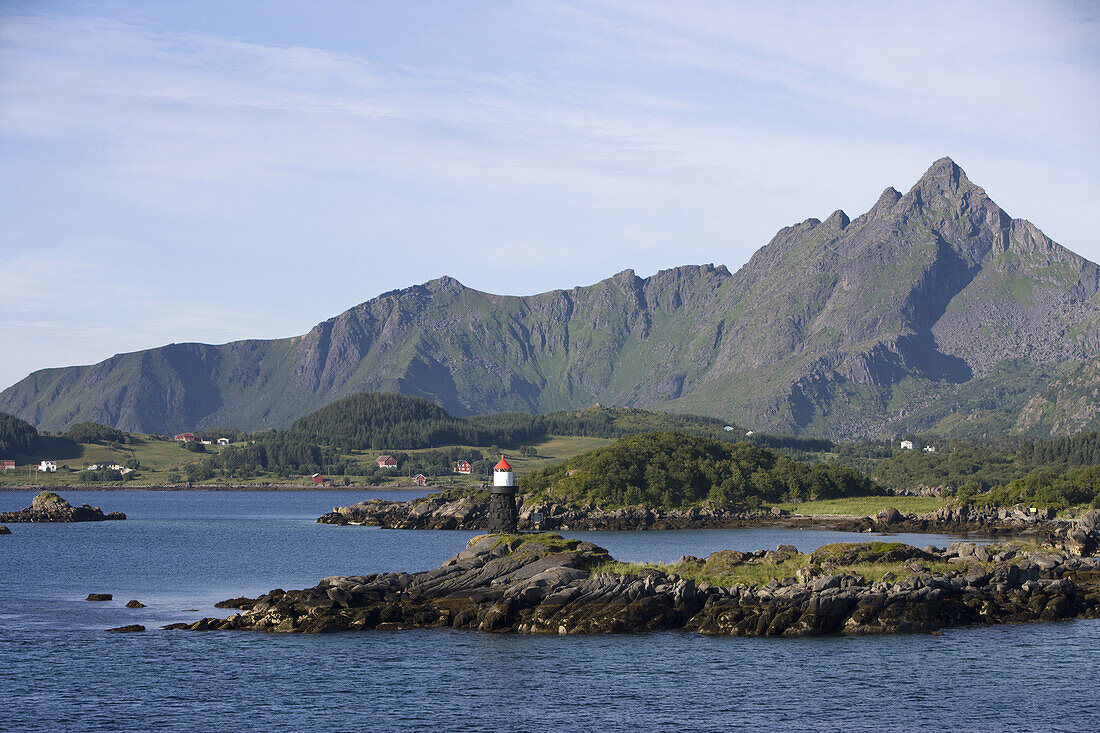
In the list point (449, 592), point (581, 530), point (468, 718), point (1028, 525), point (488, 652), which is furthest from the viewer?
point (581, 530)

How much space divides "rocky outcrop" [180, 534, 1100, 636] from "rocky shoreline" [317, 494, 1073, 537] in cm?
7258

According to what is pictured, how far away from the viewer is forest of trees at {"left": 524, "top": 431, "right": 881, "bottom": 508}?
17488 centimetres

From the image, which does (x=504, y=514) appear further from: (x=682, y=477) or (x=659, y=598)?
(x=682, y=477)

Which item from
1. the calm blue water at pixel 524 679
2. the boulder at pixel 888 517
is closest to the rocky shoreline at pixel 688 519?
the boulder at pixel 888 517

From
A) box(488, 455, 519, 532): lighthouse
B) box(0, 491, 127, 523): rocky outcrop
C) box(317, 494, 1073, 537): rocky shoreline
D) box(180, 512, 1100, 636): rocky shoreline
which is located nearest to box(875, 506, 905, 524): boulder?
box(317, 494, 1073, 537): rocky shoreline

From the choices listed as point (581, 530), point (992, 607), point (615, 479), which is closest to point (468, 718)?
point (992, 607)

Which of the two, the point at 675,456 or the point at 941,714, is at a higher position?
the point at 675,456

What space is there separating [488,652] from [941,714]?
71.9 feet

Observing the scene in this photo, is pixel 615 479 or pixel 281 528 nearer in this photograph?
pixel 281 528

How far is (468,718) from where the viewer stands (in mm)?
46594

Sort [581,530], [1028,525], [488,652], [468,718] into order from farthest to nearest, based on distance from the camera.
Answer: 1. [581,530]
2. [1028,525]
3. [488,652]
4. [468,718]

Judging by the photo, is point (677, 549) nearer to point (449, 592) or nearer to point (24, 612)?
point (449, 592)

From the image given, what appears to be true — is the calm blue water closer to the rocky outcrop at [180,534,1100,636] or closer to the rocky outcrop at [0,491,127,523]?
the rocky outcrop at [180,534,1100,636]

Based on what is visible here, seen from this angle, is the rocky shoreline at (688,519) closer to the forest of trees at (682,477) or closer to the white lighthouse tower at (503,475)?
the forest of trees at (682,477)
